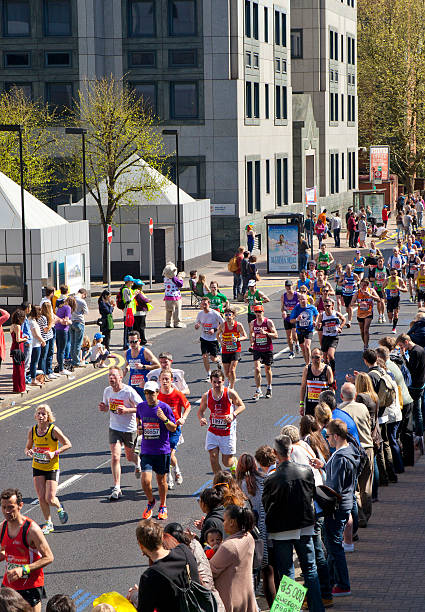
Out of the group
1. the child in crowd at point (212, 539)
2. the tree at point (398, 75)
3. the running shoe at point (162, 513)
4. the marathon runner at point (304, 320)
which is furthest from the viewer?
the tree at point (398, 75)

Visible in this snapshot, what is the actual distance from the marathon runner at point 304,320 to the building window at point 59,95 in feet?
105

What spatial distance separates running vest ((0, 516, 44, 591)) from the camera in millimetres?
9367

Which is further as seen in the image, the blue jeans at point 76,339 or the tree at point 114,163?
the tree at point 114,163

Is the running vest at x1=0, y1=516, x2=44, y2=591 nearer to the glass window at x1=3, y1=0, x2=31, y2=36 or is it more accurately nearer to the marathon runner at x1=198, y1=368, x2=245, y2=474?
the marathon runner at x1=198, y1=368, x2=245, y2=474

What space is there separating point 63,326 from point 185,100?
29.8 meters

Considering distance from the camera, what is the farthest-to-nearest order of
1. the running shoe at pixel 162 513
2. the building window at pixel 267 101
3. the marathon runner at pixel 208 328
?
the building window at pixel 267 101 < the marathon runner at pixel 208 328 < the running shoe at pixel 162 513

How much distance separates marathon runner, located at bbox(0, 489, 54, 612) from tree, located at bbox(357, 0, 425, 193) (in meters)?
73.8

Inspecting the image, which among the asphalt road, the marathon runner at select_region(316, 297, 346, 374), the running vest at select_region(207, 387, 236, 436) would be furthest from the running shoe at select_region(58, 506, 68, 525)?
the marathon runner at select_region(316, 297, 346, 374)

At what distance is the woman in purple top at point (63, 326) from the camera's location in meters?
24.0

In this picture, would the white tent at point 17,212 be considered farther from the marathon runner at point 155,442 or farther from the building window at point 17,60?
the building window at point 17,60

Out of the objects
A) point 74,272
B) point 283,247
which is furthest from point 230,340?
point 283,247

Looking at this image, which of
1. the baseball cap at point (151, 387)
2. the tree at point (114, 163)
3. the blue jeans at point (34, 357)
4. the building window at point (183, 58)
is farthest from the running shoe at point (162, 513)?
the building window at point (183, 58)

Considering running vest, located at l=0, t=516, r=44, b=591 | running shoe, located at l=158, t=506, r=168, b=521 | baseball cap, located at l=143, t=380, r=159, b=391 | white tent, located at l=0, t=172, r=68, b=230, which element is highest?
white tent, located at l=0, t=172, r=68, b=230

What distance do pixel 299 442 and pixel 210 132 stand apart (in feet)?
138
